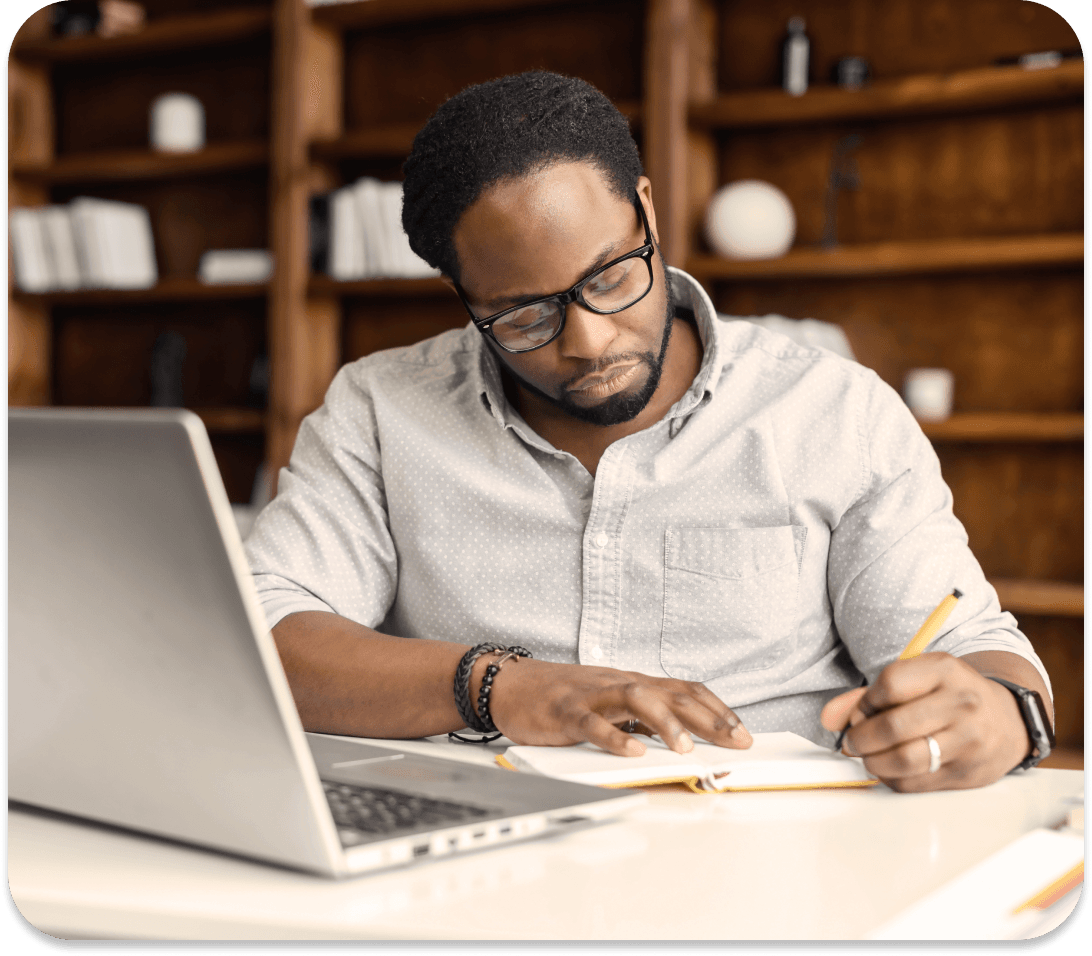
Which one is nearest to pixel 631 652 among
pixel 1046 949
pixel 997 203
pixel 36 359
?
pixel 1046 949

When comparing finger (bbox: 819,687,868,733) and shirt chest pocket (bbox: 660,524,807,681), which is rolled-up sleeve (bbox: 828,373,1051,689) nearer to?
shirt chest pocket (bbox: 660,524,807,681)

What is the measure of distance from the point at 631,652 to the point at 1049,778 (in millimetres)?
462

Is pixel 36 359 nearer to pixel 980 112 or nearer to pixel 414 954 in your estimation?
pixel 980 112

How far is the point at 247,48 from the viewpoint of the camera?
11.3ft

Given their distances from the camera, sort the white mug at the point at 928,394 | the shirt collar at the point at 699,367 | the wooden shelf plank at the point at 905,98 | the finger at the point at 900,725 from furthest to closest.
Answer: the white mug at the point at 928,394, the wooden shelf plank at the point at 905,98, the shirt collar at the point at 699,367, the finger at the point at 900,725

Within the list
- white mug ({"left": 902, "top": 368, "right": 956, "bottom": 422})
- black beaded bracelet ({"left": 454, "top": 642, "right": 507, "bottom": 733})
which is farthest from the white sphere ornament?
black beaded bracelet ({"left": 454, "top": 642, "right": 507, "bottom": 733})

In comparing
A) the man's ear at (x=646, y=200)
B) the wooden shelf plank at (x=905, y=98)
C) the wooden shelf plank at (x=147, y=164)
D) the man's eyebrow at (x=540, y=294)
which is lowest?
the man's eyebrow at (x=540, y=294)

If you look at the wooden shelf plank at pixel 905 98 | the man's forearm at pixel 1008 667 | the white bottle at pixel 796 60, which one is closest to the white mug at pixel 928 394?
the wooden shelf plank at pixel 905 98

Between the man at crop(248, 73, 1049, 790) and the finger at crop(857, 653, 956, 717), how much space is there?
0.22m

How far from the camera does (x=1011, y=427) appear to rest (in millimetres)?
2553

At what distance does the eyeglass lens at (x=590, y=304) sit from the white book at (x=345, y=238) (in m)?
2.00

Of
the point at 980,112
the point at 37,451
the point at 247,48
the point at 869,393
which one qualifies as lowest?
the point at 869,393

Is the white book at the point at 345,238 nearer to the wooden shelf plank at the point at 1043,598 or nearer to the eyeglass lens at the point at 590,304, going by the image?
the wooden shelf plank at the point at 1043,598

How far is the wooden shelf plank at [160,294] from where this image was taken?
3.29m
